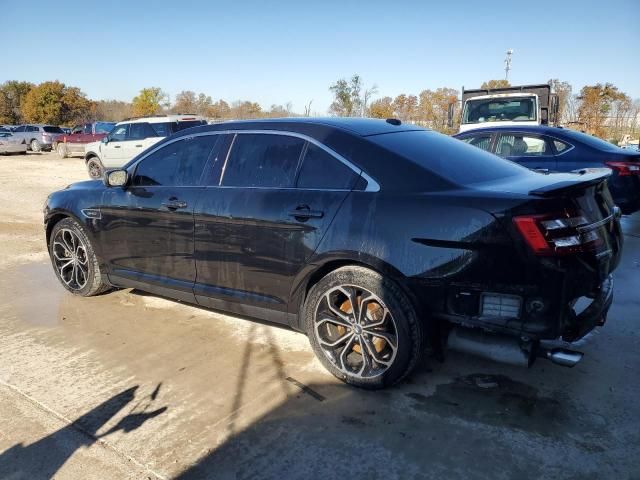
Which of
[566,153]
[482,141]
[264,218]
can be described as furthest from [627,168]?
[264,218]

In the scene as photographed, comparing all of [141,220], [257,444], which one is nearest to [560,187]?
[257,444]

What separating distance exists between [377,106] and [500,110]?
56.6 feet

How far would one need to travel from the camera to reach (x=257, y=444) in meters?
2.64

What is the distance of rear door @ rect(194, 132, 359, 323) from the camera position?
3.26 metres

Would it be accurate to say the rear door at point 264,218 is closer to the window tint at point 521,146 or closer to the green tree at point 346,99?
the window tint at point 521,146

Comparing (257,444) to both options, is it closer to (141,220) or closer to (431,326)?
(431,326)

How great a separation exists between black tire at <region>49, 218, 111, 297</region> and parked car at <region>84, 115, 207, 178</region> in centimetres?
1043

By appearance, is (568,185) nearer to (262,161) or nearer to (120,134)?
(262,161)

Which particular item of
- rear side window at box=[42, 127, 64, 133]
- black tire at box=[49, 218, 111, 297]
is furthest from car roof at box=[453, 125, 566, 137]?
rear side window at box=[42, 127, 64, 133]

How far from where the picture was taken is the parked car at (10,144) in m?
28.4

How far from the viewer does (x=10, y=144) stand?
28.5 metres

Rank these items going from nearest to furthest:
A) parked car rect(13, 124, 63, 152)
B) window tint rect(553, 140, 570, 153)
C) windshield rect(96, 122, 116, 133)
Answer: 1. window tint rect(553, 140, 570, 153)
2. windshield rect(96, 122, 116, 133)
3. parked car rect(13, 124, 63, 152)

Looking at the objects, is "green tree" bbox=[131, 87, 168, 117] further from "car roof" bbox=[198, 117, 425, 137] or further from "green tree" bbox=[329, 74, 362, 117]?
"car roof" bbox=[198, 117, 425, 137]

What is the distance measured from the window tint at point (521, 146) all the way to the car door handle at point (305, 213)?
529cm
